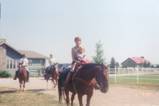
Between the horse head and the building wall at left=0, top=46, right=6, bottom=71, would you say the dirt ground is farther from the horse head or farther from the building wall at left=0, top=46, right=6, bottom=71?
the building wall at left=0, top=46, right=6, bottom=71

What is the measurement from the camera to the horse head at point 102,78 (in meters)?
11.4

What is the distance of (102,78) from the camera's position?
37.8 feet

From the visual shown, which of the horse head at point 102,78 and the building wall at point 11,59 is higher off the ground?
the building wall at point 11,59

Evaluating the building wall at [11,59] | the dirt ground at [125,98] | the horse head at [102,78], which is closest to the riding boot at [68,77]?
the horse head at [102,78]

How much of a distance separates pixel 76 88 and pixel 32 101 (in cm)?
574

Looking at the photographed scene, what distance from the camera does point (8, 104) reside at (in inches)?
675

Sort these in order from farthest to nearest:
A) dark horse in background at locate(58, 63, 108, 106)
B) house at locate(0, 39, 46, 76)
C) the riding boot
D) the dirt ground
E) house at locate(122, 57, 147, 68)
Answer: house at locate(122, 57, 147, 68)
house at locate(0, 39, 46, 76)
the dirt ground
the riding boot
dark horse in background at locate(58, 63, 108, 106)

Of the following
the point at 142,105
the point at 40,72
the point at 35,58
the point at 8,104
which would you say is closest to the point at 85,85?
the point at 142,105

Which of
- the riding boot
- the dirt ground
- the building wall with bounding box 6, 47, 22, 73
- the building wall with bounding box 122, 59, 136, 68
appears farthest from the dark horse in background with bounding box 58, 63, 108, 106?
the building wall with bounding box 122, 59, 136, 68

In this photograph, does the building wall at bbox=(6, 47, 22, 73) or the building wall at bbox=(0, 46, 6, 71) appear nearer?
the building wall at bbox=(0, 46, 6, 71)

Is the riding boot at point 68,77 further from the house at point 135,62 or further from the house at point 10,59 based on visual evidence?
the house at point 135,62

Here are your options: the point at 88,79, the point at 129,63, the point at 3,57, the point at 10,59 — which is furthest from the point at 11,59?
the point at 129,63

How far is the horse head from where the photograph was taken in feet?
37.3

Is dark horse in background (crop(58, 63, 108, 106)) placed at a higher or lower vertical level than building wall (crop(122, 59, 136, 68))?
lower
